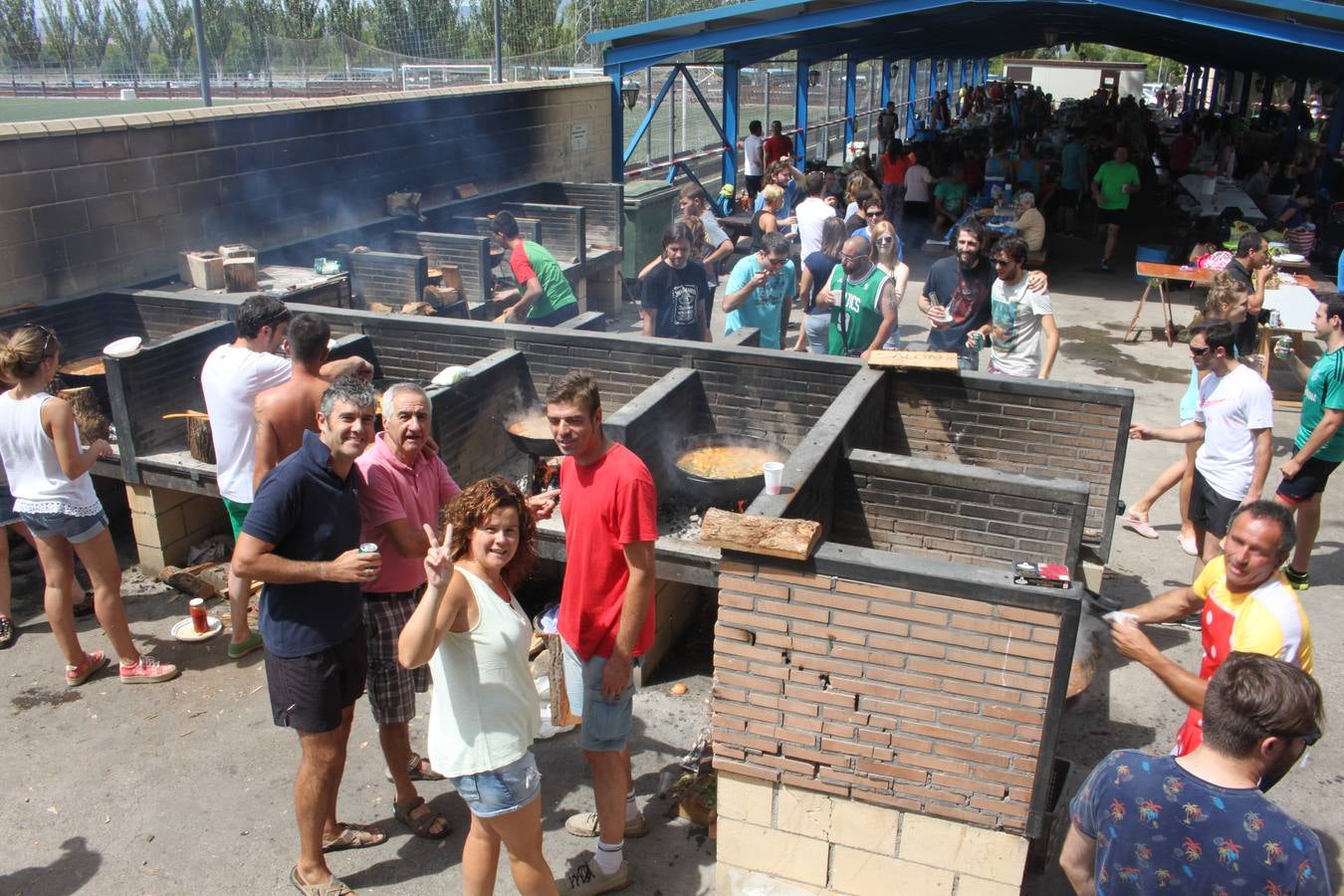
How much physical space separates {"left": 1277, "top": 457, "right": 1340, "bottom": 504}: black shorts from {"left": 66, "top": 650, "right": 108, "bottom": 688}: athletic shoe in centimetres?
692

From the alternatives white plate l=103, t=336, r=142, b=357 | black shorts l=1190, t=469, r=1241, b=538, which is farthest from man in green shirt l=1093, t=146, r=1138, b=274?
white plate l=103, t=336, r=142, b=357

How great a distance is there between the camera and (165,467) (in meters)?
6.51

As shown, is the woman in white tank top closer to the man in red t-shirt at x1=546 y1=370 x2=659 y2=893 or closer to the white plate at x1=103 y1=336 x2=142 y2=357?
the man in red t-shirt at x1=546 y1=370 x2=659 y2=893

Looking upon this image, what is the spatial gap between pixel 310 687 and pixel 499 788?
3.06 feet

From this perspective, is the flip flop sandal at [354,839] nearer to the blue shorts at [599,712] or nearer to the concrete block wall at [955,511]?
the blue shorts at [599,712]

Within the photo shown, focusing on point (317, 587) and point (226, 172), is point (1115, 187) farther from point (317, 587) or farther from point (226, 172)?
point (317, 587)

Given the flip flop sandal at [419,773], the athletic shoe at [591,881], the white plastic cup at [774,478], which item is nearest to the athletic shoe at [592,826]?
the athletic shoe at [591,881]

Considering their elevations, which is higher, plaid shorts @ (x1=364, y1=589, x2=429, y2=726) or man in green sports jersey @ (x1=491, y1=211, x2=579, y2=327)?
man in green sports jersey @ (x1=491, y1=211, x2=579, y2=327)

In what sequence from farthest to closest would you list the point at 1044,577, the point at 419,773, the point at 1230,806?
the point at 419,773, the point at 1044,577, the point at 1230,806

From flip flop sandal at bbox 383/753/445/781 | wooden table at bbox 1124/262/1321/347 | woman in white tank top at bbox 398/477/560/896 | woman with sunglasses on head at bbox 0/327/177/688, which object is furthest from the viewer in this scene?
wooden table at bbox 1124/262/1321/347

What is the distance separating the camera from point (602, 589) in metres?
3.96

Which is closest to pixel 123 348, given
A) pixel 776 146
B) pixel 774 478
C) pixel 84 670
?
pixel 84 670

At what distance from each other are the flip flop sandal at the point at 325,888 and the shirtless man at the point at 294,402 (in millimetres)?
1709

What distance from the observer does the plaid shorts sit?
14.3 feet
